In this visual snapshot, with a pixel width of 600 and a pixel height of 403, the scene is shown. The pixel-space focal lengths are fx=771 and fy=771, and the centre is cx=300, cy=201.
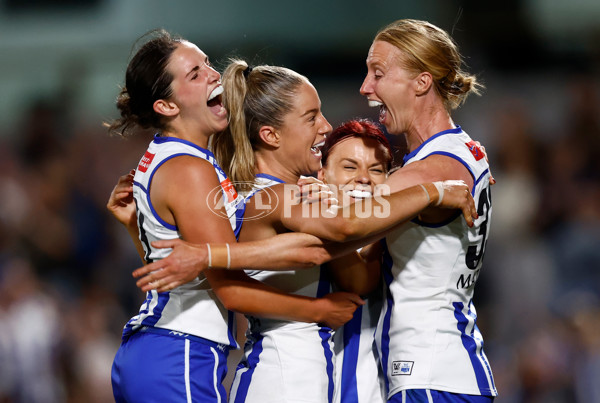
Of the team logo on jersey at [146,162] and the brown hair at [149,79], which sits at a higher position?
the brown hair at [149,79]

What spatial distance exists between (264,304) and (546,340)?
3866 millimetres

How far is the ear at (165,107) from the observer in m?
3.49

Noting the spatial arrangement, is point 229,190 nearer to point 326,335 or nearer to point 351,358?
point 326,335

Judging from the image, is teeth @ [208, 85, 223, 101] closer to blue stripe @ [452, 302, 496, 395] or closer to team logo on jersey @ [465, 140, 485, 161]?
team logo on jersey @ [465, 140, 485, 161]

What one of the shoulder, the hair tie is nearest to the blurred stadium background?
the hair tie

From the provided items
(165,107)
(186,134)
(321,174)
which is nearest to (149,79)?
(165,107)

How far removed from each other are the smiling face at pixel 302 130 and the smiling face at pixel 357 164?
0.50 ft

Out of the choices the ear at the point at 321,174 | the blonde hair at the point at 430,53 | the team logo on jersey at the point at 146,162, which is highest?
the blonde hair at the point at 430,53

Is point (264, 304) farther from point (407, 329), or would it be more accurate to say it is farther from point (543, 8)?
point (543, 8)

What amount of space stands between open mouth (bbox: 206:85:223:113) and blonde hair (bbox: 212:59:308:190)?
96 mm

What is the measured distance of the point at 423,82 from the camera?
140 inches

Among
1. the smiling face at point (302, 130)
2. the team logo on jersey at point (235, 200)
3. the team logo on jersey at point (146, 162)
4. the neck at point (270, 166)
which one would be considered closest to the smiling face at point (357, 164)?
the smiling face at point (302, 130)

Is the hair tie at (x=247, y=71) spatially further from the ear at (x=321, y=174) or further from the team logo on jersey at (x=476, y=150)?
the team logo on jersey at (x=476, y=150)

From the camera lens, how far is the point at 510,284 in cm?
705
